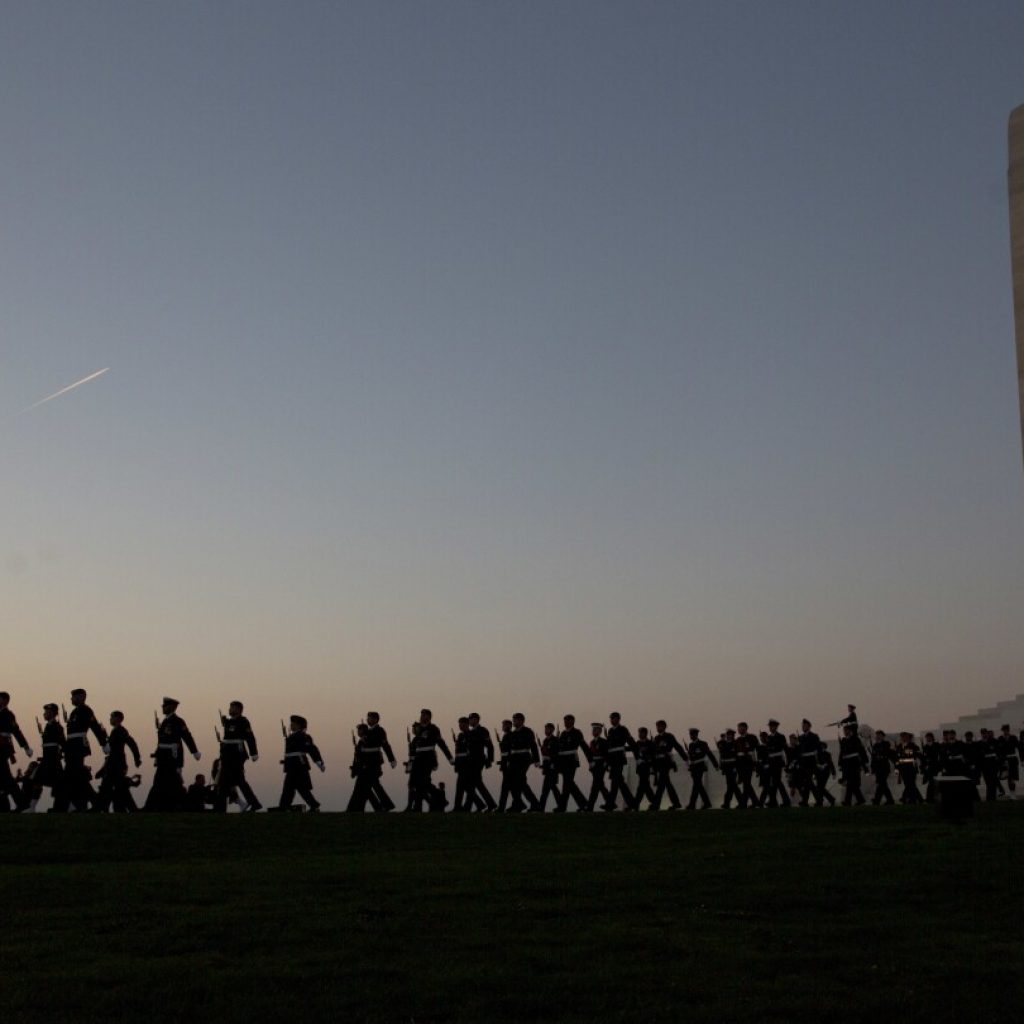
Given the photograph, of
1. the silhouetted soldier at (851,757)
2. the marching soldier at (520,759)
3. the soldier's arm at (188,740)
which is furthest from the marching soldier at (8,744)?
the silhouetted soldier at (851,757)

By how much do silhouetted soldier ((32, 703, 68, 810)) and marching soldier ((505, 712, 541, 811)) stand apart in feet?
28.0

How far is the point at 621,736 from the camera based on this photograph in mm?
31375


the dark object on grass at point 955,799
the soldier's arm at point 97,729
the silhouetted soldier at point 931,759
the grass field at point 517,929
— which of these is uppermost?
the soldier's arm at point 97,729

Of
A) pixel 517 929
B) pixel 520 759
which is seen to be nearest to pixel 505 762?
pixel 520 759

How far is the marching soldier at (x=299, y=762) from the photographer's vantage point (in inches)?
1025

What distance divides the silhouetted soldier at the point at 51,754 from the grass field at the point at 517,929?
7.47 m

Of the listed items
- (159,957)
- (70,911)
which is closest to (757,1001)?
(159,957)

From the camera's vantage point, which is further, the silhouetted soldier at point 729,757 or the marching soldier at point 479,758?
the silhouetted soldier at point 729,757

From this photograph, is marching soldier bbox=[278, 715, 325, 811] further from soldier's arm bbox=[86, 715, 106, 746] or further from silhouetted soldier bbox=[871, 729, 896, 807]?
silhouetted soldier bbox=[871, 729, 896, 807]

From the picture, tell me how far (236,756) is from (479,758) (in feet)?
17.9

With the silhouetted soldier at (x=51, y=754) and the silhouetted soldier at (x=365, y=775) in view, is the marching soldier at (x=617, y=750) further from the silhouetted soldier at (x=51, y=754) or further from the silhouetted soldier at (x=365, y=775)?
the silhouetted soldier at (x=51, y=754)

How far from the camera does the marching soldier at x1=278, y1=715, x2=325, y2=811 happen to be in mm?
26031

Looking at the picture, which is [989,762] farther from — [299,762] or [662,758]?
[299,762]

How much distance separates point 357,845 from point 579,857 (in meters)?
3.73
